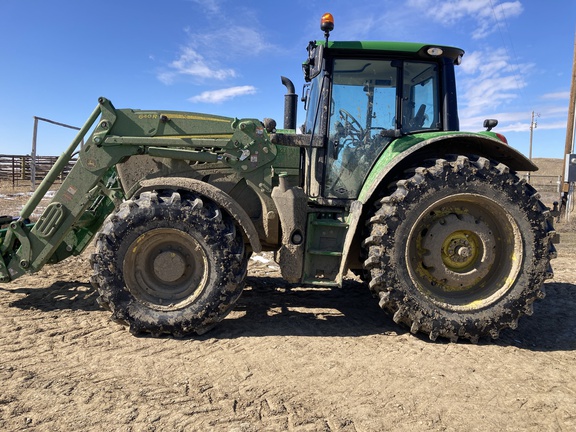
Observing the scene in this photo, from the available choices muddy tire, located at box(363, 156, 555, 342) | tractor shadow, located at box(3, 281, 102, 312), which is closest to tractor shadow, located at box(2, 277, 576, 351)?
tractor shadow, located at box(3, 281, 102, 312)

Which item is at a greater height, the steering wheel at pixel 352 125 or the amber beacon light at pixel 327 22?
the amber beacon light at pixel 327 22

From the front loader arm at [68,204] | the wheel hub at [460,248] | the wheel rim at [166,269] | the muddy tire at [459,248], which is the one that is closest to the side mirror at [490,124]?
the muddy tire at [459,248]

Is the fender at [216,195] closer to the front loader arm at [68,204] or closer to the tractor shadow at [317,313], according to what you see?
the front loader arm at [68,204]

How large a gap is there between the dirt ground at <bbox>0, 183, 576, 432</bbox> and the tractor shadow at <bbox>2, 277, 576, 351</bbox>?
0.02 m

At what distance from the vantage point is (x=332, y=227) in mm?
3816

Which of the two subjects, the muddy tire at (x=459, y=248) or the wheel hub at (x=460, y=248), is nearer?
the muddy tire at (x=459, y=248)

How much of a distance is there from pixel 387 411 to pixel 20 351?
280cm

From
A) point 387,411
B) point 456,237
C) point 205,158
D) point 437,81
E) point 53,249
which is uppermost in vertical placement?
point 437,81

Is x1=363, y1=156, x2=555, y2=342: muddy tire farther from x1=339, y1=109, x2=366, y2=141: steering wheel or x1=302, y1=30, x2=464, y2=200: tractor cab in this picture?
x1=339, y1=109, x2=366, y2=141: steering wheel

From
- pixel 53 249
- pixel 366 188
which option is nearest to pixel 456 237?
pixel 366 188

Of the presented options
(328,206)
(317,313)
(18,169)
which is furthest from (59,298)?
(18,169)

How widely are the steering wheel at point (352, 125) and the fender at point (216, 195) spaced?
1317mm

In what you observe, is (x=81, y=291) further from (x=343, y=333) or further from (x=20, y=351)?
(x=343, y=333)

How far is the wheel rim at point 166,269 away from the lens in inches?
139
